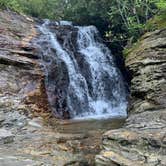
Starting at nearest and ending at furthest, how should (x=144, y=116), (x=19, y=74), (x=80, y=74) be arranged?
(x=144, y=116), (x=19, y=74), (x=80, y=74)

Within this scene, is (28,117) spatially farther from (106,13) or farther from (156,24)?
(106,13)

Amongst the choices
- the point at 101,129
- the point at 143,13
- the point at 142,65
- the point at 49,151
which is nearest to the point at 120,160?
the point at 49,151

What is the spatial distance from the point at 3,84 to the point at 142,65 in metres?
5.12

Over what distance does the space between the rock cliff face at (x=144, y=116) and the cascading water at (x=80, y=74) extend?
4.03 meters

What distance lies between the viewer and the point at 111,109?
16875mm

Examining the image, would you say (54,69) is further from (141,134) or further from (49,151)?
(141,134)

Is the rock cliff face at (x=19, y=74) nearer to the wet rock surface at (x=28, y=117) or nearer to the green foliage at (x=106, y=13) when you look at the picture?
the wet rock surface at (x=28, y=117)

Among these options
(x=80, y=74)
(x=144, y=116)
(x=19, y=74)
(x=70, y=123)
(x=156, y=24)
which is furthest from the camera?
(x=80, y=74)

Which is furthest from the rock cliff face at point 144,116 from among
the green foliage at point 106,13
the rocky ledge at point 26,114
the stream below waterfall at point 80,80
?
the green foliage at point 106,13

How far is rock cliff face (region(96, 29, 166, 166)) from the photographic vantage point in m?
6.72

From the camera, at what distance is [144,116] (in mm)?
8945

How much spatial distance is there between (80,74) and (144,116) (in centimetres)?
866

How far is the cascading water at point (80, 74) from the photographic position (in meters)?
15.7

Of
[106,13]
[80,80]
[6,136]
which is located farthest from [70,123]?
[106,13]
